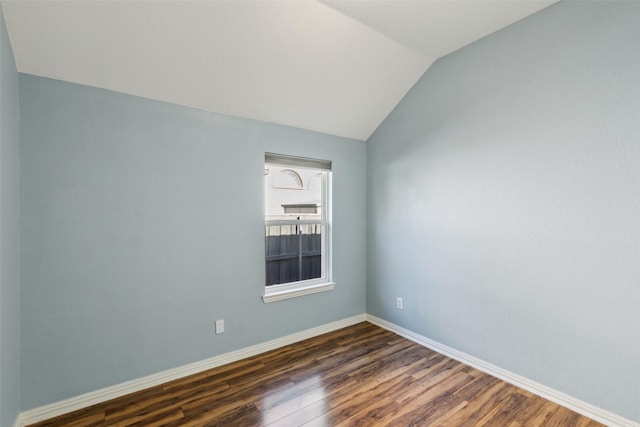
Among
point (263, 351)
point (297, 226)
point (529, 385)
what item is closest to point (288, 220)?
point (297, 226)

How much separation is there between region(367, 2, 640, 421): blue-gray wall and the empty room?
13 millimetres

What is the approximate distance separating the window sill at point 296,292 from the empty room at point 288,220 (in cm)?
2

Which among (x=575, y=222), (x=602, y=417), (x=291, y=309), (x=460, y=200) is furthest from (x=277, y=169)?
(x=602, y=417)

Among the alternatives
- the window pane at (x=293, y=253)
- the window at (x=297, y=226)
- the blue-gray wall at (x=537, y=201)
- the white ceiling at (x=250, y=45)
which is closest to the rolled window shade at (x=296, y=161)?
the window at (x=297, y=226)

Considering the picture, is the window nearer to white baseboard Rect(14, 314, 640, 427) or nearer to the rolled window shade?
the rolled window shade

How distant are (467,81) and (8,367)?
3.67m

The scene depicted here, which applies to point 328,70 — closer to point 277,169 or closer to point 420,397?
point 277,169

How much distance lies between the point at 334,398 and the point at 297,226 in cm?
167

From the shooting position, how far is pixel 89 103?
196cm

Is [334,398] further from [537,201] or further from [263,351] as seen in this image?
[537,201]

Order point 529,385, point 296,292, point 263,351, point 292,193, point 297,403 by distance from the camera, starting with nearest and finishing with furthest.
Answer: point 297,403 → point 529,385 → point 263,351 → point 296,292 → point 292,193

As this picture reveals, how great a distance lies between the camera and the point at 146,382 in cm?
214

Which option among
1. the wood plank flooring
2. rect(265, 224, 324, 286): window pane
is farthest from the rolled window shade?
the wood plank flooring

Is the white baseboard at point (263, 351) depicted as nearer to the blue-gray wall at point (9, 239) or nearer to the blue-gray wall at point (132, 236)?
the blue-gray wall at point (132, 236)
